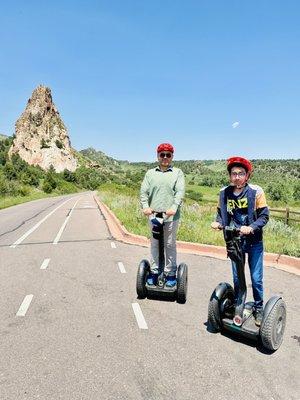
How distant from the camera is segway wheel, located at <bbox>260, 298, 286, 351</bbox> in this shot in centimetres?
437

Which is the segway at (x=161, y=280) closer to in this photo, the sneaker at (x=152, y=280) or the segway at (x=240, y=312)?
the sneaker at (x=152, y=280)

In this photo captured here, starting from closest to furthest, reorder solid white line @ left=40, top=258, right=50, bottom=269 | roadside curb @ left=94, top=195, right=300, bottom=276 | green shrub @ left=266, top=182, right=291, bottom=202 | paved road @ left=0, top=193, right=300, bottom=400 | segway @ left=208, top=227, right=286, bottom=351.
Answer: paved road @ left=0, top=193, right=300, bottom=400
segway @ left=208, top=227, right=286, bottom=351
roadside curb @ left=94, top=195, right=300, bottom=276
solid white line @ left=40, top=258, right=50, bottom=269
green shrub @ left=266, top=182, right=291, bottom=202

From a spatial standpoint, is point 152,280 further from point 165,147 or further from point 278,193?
point 278,193

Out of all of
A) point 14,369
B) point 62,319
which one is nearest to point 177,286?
point 62,319

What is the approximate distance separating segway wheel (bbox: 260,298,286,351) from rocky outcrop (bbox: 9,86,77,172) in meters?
166

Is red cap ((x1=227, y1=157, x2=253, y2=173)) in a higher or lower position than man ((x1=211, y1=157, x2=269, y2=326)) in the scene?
higher

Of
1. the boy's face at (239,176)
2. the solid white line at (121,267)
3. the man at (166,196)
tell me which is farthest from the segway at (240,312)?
the solid white line at (121,267)

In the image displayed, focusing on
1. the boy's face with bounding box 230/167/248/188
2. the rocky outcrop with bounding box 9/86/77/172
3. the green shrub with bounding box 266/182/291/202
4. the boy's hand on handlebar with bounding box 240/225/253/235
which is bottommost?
the green shrub with bounding box 266/182/291/202

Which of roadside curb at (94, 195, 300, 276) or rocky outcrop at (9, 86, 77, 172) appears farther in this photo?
rocky outcrop at (9, 86, 77, 172)

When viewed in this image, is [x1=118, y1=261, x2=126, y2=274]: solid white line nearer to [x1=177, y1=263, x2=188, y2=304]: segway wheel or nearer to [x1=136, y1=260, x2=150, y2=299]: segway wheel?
[x1=136, y1=260, x2=150, y2=299]: segway wheel

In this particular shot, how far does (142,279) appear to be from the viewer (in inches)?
243

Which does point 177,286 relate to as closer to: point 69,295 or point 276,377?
point 69,295

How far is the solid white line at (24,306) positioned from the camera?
5728mm


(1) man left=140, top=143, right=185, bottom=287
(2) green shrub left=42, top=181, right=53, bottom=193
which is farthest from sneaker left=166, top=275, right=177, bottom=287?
(2) green shrub left=42, top=181, right=53, bottom=193
